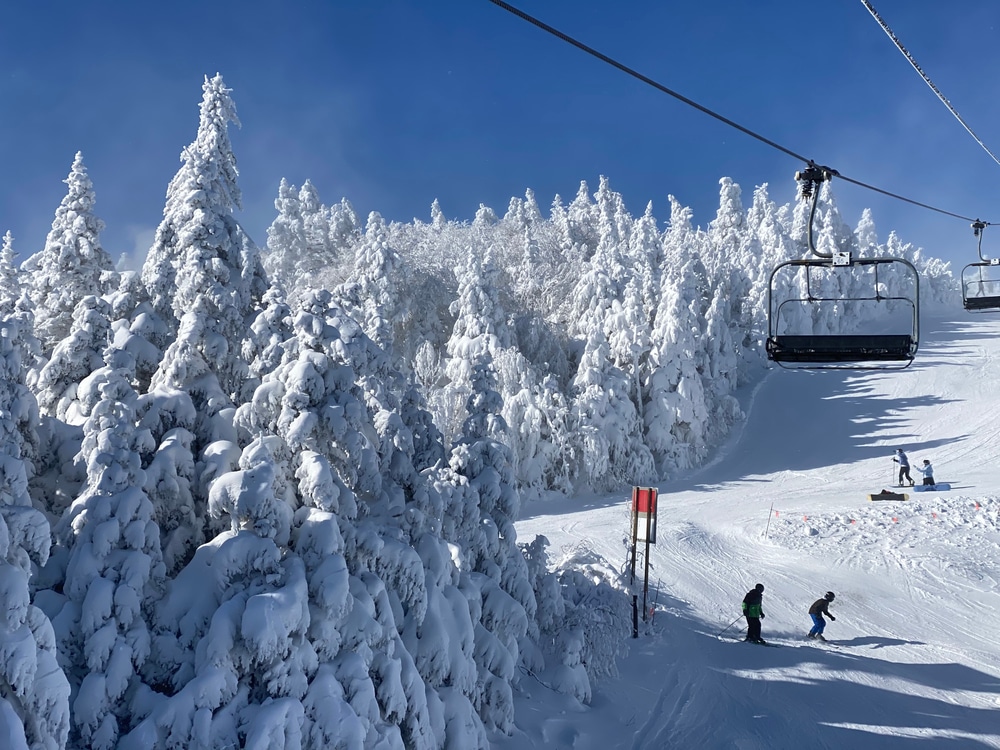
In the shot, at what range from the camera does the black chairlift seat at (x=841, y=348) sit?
7.93 meters

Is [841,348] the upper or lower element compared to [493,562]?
upper

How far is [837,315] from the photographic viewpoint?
178 feet

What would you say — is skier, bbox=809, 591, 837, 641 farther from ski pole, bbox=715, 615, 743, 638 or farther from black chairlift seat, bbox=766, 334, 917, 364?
black chairlift seat, bbox=766, 334, 917, 364

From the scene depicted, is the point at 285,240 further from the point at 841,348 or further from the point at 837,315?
the point at 841,348

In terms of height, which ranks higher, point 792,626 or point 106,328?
point 106,328

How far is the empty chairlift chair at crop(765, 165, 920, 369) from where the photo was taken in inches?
313

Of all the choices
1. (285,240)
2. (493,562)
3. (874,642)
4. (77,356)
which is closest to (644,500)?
(493,562)

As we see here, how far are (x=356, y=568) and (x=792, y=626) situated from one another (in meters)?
11.4

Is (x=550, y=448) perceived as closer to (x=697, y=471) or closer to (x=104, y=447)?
(x=697, y=471)

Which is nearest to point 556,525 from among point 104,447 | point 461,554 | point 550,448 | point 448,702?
point 550,448

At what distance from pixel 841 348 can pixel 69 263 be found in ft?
62.3

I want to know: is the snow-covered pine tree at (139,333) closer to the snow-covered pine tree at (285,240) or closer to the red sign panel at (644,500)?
the red sign panel at (644,500)

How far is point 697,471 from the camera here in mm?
34500

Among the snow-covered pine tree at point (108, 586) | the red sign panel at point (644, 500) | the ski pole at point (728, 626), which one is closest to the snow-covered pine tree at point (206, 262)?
the snow-covered pine tree at point (108, 586)
